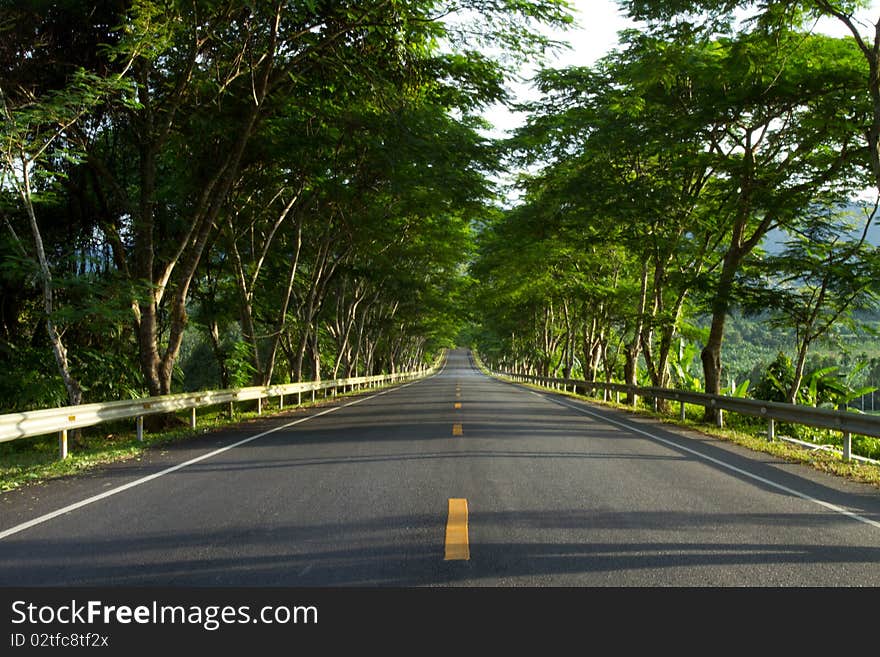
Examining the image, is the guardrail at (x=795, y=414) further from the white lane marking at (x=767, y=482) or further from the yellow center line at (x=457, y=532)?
the yellow center line at (x=457, y=532)

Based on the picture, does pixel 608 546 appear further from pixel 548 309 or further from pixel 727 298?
pixel 548 309

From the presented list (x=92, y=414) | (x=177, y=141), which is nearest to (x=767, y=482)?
(x=92, y=414)

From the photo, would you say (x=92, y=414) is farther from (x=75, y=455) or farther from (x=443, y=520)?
(x=443, y=520)

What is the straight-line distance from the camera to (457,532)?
5.77 metres

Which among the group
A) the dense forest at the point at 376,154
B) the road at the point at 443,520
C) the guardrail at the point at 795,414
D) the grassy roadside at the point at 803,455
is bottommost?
the grassy roadside at the point at 803,455

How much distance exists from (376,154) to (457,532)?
1412cm

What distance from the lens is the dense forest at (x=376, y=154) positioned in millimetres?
12148

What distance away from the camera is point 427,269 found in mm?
41625

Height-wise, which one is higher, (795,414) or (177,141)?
(177,141)

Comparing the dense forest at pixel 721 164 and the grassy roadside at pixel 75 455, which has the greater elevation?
the dense forest at pixel 721 164

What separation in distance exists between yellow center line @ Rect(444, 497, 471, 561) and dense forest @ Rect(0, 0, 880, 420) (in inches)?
298

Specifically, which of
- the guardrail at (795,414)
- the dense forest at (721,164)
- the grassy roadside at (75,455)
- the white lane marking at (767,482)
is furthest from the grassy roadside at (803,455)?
the grassy roadside at (75,455)

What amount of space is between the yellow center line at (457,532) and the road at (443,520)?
25 mm

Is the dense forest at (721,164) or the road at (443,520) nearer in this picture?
the road at (443,520)
